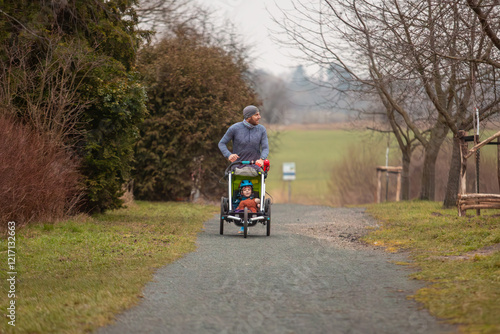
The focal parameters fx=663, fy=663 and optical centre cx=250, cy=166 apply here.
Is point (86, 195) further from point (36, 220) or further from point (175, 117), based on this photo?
point (175, 117)

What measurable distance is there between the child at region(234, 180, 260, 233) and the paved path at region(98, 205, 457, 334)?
182 centimetres

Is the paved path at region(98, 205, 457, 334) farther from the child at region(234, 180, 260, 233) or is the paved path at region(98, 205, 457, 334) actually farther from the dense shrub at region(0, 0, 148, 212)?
the dense shrub at region(0, 0, 148, 212)

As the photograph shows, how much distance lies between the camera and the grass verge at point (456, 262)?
591 centimetres

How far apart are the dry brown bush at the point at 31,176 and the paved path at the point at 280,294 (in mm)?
3696

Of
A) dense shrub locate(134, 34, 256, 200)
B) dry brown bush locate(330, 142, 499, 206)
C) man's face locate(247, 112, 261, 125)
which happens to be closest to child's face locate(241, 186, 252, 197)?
man's face locate(247, 112, 261, 125)

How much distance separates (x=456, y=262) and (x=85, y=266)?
16.6ft

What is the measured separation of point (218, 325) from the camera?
5.72m

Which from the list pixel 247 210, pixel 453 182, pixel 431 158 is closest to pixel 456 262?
pixel 247 210

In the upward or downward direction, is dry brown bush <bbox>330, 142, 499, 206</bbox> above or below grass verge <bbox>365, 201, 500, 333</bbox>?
above

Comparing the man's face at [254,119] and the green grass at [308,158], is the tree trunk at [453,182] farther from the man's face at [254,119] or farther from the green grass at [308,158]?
the green grass at [308,158]

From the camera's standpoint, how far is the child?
13125 millimetres

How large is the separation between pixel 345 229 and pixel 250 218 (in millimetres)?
2928

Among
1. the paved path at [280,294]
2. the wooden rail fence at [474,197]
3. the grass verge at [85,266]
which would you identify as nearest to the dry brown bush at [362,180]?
the wooden rail fence at [474,197]

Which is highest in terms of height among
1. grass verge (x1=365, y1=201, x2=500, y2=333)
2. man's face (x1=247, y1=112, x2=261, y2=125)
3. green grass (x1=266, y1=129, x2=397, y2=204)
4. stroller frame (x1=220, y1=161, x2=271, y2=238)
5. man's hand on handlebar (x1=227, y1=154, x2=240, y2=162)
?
green grass (x1=266, y1=129, x2=397, y2=204)
